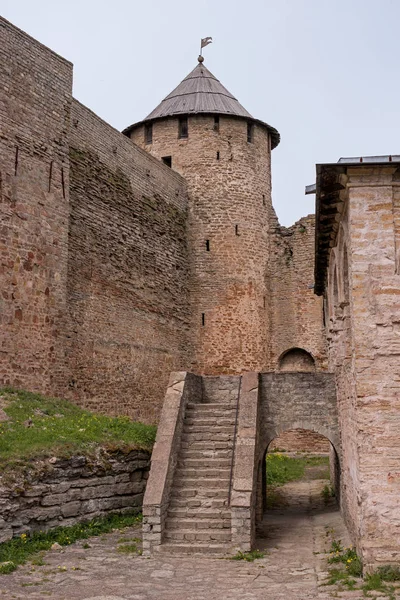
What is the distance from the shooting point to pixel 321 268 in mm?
15258

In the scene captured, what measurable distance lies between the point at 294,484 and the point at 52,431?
820 centimetres

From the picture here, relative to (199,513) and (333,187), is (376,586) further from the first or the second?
(333,187)

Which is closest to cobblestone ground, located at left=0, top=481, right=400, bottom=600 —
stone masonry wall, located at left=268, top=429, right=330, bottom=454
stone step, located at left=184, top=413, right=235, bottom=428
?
stone step, located at left=184, top=413, right=235, bottom=428

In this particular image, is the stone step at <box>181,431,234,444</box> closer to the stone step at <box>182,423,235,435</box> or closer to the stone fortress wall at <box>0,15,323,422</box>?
the stone step at <box>182,423,235,435</box>

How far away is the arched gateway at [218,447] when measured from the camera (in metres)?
10.3

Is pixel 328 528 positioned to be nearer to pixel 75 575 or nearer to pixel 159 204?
pixel 75 575

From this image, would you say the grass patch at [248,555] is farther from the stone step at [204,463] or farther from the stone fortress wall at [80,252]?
the stone fortress wall at [80,252]

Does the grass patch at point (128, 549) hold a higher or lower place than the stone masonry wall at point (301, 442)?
lower

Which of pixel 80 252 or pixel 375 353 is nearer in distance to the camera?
pixel 375 353

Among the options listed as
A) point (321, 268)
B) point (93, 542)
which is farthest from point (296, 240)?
point (93, 542)

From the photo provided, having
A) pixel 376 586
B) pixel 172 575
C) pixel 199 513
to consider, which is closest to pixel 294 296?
Result: pixel 199 513

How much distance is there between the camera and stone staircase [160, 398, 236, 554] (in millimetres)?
10320

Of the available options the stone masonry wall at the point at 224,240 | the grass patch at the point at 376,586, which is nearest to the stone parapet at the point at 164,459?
the grass patch at the point at 376,586

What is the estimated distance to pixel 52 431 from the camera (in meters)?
12.0
